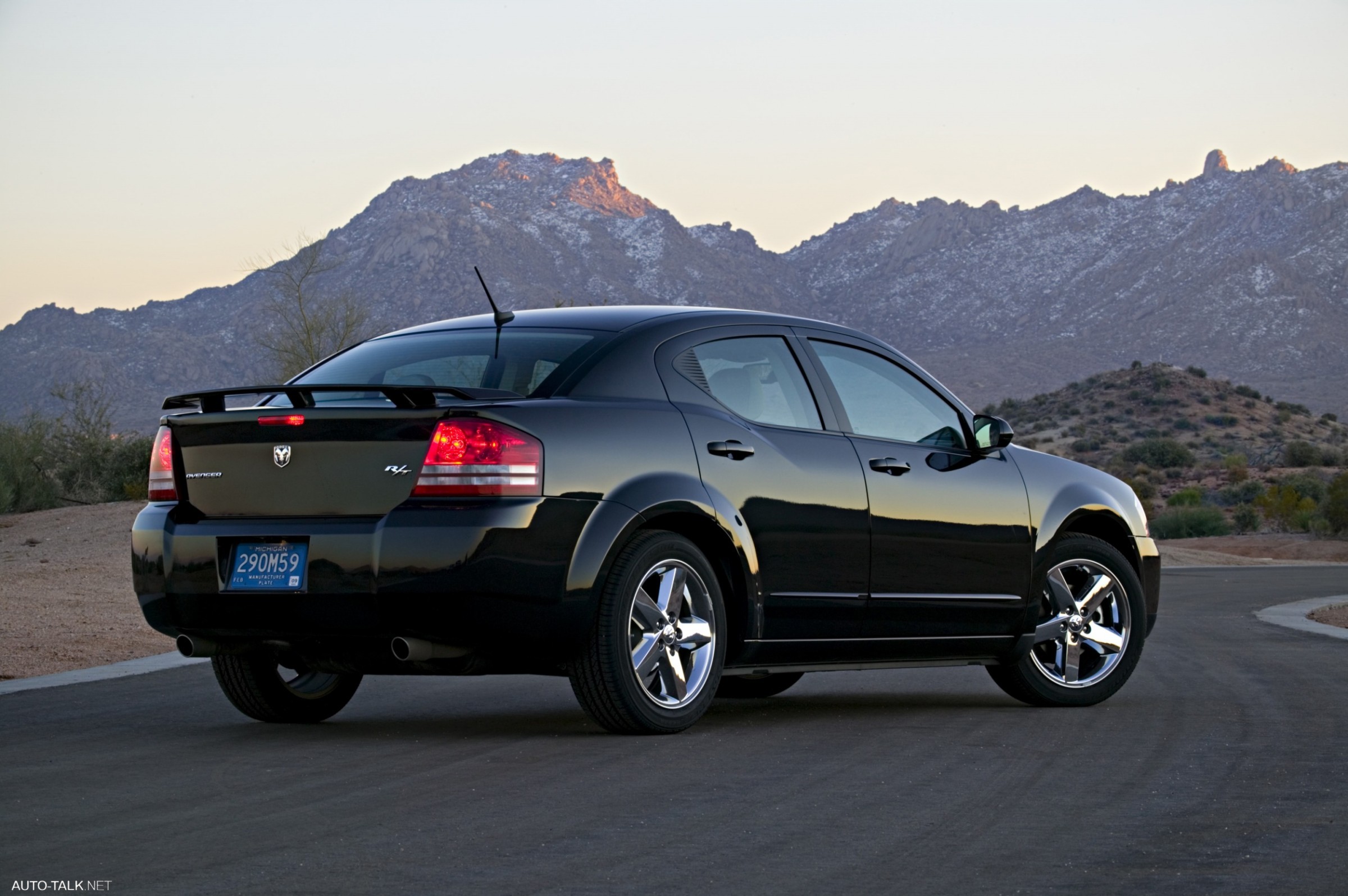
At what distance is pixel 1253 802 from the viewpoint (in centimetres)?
595

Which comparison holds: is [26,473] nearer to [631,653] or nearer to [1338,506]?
[1338,506]

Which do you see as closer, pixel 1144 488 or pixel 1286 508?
pixel 1286 508

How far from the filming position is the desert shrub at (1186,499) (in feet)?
181

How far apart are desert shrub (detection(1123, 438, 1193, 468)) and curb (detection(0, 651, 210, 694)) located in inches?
2309

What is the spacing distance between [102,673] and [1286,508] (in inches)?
1747

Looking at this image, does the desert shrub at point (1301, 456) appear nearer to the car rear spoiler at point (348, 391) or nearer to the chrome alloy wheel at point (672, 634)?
the chrome alloy wheel at point (672, 634)

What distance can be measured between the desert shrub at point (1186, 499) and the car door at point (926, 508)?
4766 centimetres

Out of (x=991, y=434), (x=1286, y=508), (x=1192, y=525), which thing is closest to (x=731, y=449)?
(x=991, y=434)

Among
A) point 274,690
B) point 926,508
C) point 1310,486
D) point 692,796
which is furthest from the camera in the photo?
point 1310,486

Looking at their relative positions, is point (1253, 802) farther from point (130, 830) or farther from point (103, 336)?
point (103, 336)

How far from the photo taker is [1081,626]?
30.0 ft

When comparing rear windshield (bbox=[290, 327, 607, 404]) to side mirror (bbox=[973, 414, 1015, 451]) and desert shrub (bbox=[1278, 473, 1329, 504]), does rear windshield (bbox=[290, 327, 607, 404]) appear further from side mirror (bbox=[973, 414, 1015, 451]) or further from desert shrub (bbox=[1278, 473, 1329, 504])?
desert shrub (bbox=[1278, 473, 1329, 504])

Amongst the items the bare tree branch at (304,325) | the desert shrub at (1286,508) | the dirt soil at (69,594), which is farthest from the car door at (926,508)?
the desert shrub at (1286,508)

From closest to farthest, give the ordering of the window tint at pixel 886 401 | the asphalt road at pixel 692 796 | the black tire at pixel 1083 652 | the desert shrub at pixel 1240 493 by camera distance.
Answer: the asphalt road at pixel 692 796 < the window tint at pixel 886 401 < the black tire at pixel 1083 652 < the desert shrub at pixel 1240 493
